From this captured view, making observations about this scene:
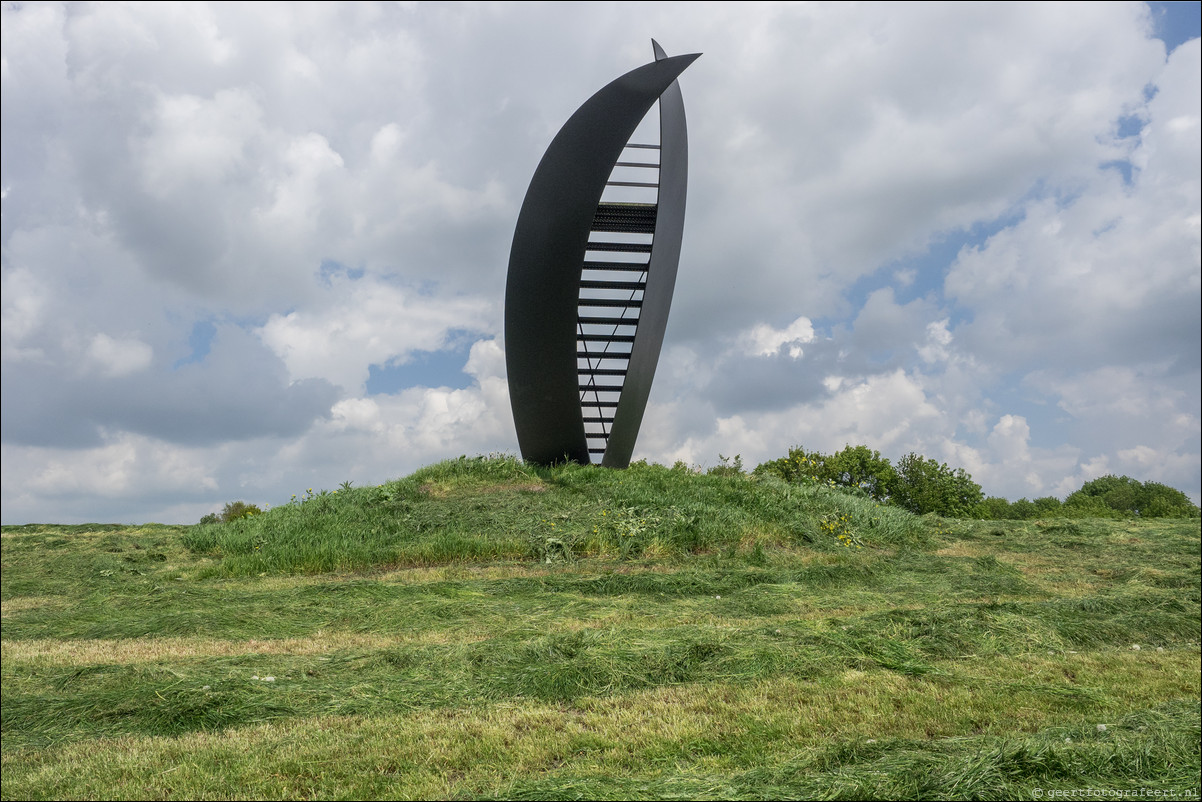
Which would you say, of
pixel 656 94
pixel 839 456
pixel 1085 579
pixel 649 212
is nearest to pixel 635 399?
pixel 649 212

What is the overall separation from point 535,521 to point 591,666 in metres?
6.72

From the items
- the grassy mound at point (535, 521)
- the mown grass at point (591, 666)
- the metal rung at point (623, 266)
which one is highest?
the metal rung at point (623, 266)

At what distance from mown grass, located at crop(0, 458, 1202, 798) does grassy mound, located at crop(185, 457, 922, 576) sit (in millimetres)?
72

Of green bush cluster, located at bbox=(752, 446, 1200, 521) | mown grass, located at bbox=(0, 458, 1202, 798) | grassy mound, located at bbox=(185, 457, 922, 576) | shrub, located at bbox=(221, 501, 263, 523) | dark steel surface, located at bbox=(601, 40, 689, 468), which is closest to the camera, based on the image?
mown grass, located at bbox=(0, 458, 1202, 798)

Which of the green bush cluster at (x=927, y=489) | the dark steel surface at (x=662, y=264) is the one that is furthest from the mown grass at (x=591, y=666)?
the green bush cluster at (x=927, y=489)

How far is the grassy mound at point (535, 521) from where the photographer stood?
427 inches

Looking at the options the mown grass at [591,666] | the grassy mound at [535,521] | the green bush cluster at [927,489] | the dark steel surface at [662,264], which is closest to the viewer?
the mown grass at [591,666]

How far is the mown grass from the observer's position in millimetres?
3662

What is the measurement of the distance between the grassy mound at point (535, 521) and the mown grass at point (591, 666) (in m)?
0.07

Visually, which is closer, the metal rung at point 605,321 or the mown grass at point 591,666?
the mown grass at point 591,666

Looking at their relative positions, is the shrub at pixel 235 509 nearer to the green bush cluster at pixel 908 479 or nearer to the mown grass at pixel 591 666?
the mown grass at pixel 591 666

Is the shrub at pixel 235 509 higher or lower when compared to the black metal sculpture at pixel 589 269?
lower

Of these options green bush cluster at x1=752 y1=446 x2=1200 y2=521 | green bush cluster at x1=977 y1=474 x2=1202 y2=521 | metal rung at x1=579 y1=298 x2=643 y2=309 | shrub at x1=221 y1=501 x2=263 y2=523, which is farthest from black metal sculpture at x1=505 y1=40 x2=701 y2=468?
green bush cluster at x1=977 y1=474 x2=1202 y2=521

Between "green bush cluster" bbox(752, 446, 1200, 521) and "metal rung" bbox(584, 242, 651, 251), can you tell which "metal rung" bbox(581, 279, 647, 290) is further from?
"green bush cluster" bbox(752, 446, 1200, 521)
